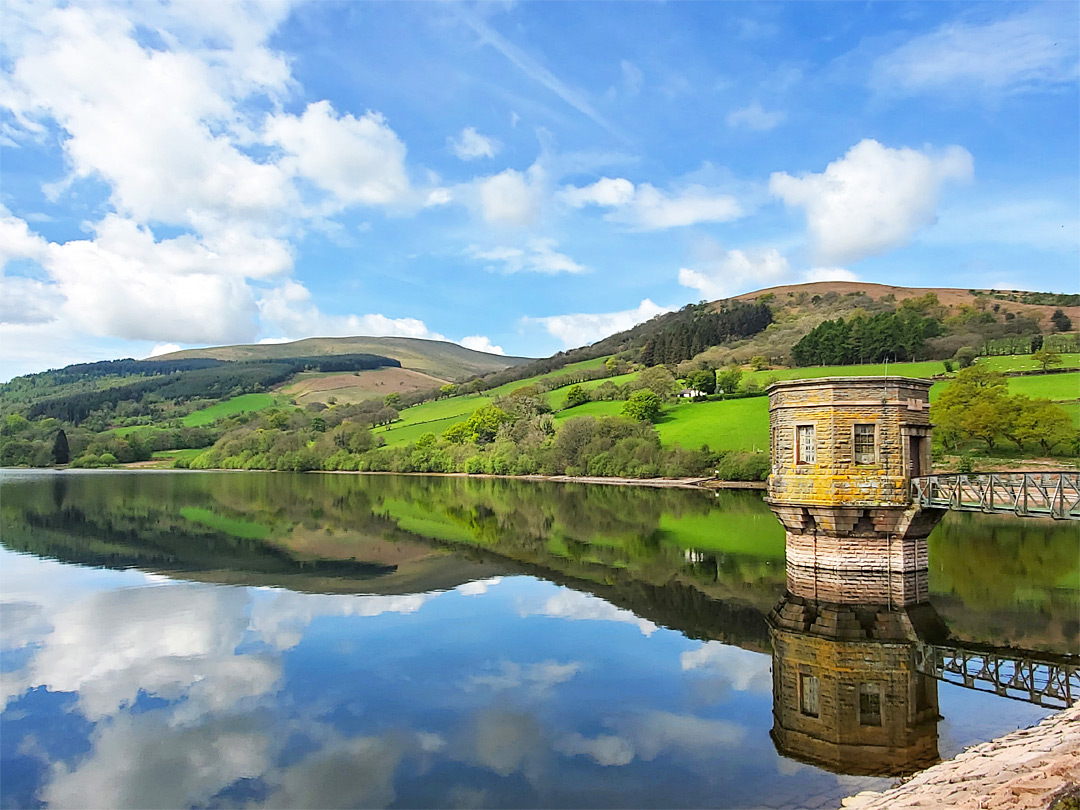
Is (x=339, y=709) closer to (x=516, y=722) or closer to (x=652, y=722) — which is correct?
(x=516, y=722)

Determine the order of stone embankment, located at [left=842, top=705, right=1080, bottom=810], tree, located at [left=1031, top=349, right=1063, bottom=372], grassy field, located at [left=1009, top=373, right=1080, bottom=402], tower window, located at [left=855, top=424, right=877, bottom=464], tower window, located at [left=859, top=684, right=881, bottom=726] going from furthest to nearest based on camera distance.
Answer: tree, located at [left=1031, top=349, right=1063, bottom=372] → grassy field, located at [left=1009, top=373, right=1080, bottom=402] → tower window, located at [left=855, top=424, right=877, bottom=464] → tower window, located at [left=859, top=684, right=881, bottom=726] → stone embankment, located at [left=842, top=705, right=1080, bottom=810]

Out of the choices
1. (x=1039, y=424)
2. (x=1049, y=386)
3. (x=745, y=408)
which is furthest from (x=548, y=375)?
(x=1039, y=424)

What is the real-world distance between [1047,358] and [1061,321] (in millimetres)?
31517

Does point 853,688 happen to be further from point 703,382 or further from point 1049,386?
point 703,382

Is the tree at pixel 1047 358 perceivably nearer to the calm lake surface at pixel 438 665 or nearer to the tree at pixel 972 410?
the tree at pixel 972 410

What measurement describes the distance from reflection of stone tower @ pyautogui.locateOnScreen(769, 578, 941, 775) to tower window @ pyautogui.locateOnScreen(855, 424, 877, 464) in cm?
454

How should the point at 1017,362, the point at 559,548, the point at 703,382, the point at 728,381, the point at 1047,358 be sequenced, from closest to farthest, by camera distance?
the point at 559,548 < the point at 1047,358 < the point at 1017,362 < the point at 728,381 < the point at 703,382

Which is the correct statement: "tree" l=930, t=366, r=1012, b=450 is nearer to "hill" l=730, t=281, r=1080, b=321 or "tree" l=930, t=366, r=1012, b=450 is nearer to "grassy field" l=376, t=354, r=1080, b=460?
"grassy field" l=376, t=354, r=1080, b=460

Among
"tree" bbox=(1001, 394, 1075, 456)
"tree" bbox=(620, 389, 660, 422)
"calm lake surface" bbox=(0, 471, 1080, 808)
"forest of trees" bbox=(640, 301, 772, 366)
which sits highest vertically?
"forest of trees" bbox=(640, 301, 772, 366)

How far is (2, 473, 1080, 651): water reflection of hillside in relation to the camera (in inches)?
998

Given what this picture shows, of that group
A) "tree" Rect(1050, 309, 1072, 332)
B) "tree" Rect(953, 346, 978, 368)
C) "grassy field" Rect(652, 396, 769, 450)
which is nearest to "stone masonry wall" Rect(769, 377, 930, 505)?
"grassy field" Rect(652, 396, 769, 450)

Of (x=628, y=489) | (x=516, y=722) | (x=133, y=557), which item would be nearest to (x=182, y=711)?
(x=516, y=722)

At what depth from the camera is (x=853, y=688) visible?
17078 millimetres

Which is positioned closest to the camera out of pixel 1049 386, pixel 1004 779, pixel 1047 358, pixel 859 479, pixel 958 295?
pixel 1004 779
